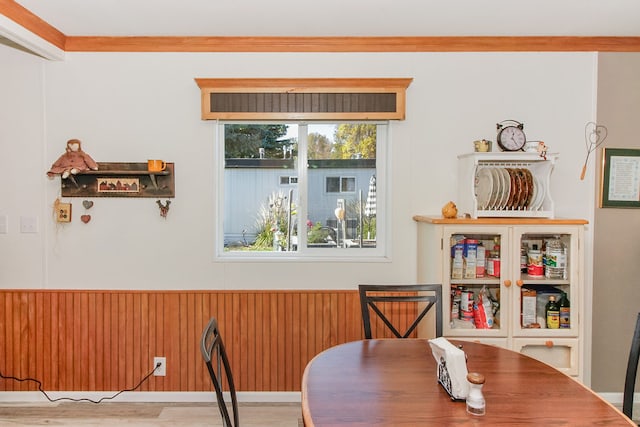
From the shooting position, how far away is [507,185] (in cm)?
265

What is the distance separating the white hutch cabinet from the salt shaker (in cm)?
124

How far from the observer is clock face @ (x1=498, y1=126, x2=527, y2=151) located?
2740mm

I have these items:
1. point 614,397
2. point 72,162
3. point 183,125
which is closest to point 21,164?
point 72,162

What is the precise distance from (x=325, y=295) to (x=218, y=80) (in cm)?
155

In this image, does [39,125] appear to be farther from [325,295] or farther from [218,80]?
[325,295]

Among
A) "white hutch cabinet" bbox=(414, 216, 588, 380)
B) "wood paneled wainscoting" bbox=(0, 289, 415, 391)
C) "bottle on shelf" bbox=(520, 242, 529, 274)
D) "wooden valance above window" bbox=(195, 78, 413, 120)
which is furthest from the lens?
"wood paneled wainscoting" bbox=(0, 289, 415, 391)

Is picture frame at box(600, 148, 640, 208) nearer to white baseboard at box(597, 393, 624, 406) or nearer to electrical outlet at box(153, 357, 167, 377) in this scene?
white baseboard at box(597, 393, 624, 406)

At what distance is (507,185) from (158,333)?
2408mm

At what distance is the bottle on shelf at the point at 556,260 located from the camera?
102 inches

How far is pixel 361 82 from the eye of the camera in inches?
111

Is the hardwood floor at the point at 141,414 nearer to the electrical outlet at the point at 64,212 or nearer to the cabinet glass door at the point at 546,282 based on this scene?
the electrical outlet at the point at 64,212

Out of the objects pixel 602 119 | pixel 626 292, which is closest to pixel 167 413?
pixel 626 292

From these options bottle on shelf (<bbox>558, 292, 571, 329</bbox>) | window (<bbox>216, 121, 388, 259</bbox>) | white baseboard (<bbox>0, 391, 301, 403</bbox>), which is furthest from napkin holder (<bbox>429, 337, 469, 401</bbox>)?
white baseboard (<bbox>0, 391, 301, 403</bbox>)

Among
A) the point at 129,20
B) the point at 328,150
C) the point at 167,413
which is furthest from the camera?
the point at 328,150
